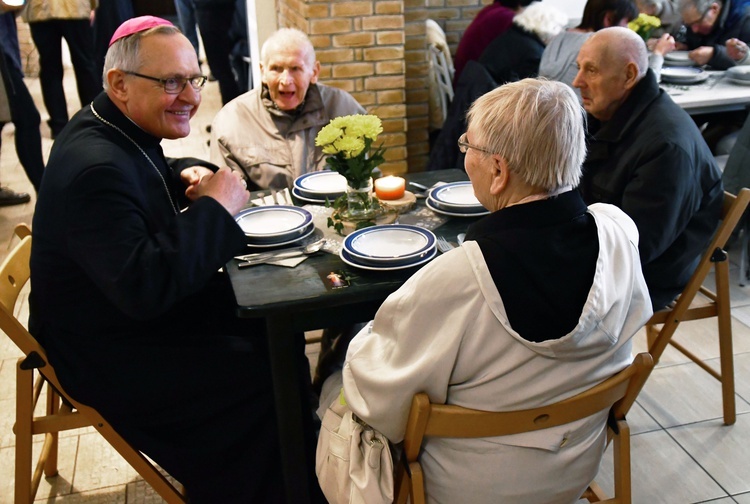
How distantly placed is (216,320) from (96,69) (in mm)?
3575

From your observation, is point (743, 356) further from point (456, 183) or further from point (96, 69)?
point (96, 69)

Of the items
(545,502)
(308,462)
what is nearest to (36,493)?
(308,462)

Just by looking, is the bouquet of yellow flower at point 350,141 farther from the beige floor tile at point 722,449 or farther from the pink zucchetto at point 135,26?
the beige floor tile at point 722,449

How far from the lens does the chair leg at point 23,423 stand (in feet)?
6.18

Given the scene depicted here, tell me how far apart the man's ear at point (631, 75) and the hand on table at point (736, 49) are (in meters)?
2.06

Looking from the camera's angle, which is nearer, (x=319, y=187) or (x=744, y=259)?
(x=319, y=187)

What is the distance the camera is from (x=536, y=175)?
1369mm

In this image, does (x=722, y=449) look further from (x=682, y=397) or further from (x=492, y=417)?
(x=492, y=417)

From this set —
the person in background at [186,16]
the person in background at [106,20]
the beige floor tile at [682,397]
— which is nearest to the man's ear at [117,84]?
the beige floor tile at [682,397]

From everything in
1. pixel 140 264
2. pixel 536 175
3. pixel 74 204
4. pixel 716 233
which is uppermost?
pixel 536 175

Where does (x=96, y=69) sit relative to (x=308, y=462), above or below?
above

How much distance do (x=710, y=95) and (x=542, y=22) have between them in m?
0.88

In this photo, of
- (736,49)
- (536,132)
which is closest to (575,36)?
(736,49)

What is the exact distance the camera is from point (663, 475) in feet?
7.31
